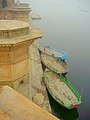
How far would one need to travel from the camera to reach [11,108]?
235cm

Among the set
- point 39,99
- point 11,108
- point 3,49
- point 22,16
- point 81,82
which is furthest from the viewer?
point 22,16

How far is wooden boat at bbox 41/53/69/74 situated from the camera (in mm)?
19656

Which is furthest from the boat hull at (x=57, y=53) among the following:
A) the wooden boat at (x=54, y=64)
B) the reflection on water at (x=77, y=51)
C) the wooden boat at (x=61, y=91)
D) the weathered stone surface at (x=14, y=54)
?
the weathered stone surface at (x=14, y=54)

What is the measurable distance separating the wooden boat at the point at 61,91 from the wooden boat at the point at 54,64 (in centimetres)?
167

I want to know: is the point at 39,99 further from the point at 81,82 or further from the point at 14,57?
the point at 81,82

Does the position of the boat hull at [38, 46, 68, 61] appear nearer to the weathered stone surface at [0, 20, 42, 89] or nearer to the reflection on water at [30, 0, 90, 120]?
the reflection on water at [30, 0, 90, 120]

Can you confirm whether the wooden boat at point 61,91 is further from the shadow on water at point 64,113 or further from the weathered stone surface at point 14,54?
the weathered stone surface at point 14,54

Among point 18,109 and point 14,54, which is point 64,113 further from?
point 18,109

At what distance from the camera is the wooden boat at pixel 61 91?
13.9m

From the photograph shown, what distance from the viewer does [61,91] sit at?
1533 cm

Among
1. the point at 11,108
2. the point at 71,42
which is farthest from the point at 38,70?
the point at 71,42

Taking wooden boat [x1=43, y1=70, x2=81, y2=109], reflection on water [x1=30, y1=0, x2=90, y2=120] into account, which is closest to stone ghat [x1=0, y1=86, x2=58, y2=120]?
wooden boat [x1=43, y1=70, x2=81, y2=109]

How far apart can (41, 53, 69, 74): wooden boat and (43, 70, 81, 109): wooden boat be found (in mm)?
1672

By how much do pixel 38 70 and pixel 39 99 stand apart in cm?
632
